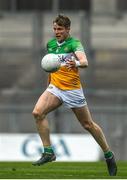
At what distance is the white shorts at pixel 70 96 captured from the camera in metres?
10.2

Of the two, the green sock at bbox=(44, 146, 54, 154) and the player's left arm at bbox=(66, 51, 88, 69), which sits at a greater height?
the player's left arm at bbox=(66, 51, 88, 69)

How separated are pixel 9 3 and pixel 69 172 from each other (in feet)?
59.9

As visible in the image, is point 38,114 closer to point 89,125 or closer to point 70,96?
point 70,96

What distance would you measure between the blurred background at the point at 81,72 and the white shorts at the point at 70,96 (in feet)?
35.9

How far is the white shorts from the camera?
33.6 feet

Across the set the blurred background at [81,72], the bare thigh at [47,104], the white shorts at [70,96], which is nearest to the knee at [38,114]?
the bare thigh at [47,104]

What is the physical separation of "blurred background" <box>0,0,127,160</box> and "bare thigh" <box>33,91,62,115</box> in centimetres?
1094

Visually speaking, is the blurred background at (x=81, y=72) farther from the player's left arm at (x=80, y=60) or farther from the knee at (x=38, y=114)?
the player's left arm at (x=80, y=60)

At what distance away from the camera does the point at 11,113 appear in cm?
2169

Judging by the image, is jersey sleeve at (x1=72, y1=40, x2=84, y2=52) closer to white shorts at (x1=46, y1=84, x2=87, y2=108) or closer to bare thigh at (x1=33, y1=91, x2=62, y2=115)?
white shorts at (x1=46, y1=84, x2=87, y2=108)

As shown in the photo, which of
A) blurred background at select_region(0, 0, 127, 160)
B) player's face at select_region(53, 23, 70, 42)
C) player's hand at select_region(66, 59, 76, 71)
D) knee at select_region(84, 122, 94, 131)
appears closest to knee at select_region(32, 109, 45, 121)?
knee at select_region(84, 122, 94, 131)

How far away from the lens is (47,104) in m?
10.3

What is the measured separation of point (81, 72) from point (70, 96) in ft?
42.1

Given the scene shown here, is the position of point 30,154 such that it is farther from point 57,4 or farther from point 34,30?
point 57,4
